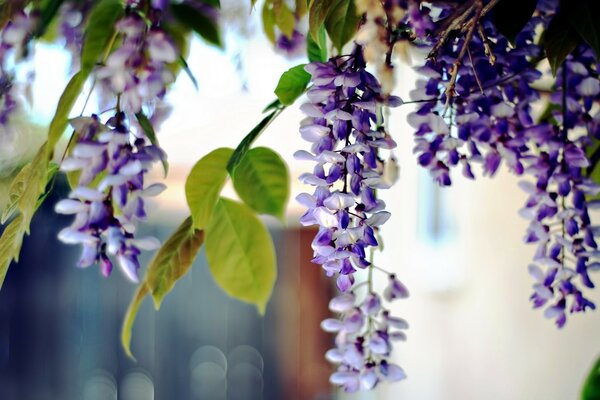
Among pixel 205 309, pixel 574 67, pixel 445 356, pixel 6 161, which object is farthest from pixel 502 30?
pixel 205 309

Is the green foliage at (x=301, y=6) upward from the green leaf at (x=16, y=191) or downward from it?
upward

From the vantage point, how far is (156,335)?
1.78 meters

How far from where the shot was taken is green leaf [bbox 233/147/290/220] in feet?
1.30

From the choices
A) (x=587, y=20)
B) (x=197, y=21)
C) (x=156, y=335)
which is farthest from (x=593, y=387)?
(x=156, y=335)

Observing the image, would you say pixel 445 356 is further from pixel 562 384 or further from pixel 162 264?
pixel 162 264

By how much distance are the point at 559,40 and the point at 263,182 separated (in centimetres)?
19

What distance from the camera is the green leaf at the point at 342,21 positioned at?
0.37 meters

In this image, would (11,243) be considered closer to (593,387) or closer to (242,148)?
(242,148)

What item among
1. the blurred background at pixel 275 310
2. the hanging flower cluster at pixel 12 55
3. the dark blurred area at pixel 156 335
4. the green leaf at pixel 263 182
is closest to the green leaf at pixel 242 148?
the green leaf at pixel 263 182

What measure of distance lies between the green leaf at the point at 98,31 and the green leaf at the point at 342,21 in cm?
11

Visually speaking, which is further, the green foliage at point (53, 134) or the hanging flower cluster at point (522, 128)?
the hanging flower cluster at point (522, 128)

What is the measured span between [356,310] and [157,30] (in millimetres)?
233

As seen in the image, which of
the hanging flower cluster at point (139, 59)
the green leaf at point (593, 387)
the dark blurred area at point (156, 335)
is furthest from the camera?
the dark blurred area at point (156, 335)

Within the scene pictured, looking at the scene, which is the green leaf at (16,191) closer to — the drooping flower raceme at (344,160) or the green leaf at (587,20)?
the drooping flower raceme at (344,160)
